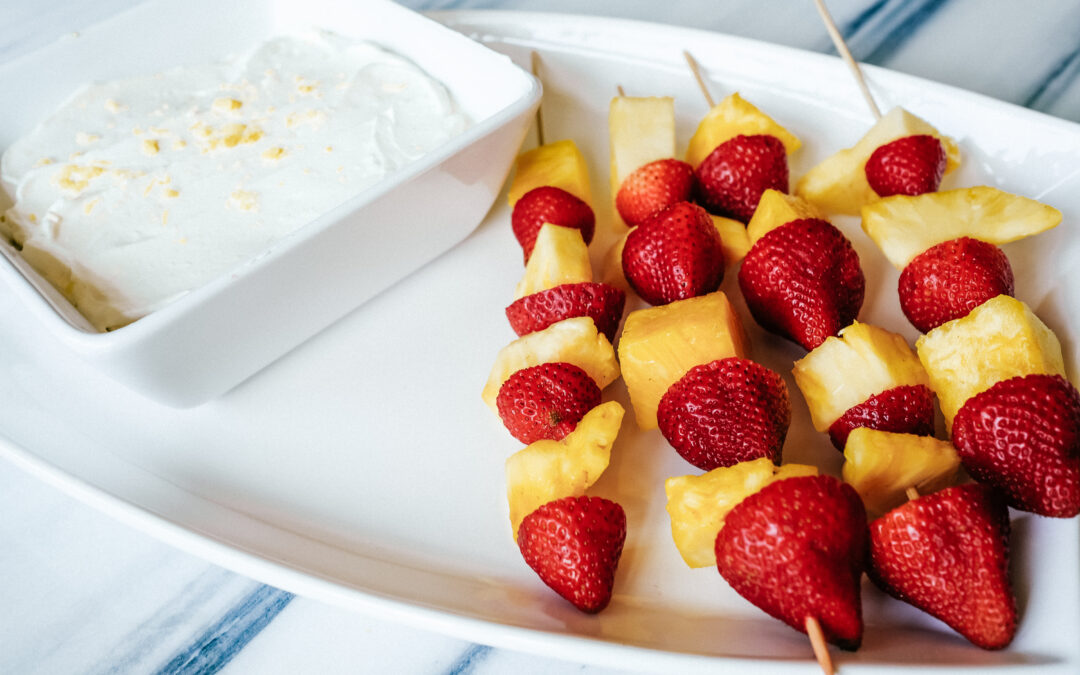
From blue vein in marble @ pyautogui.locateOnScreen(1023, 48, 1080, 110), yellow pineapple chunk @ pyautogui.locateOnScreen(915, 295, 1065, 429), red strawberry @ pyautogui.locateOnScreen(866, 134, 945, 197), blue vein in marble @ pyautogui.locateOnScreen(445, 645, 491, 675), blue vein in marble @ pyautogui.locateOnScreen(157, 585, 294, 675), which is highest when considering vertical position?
blue vein in marble @ pyautogui.locateOnScreen(157, 585, 294, 675)

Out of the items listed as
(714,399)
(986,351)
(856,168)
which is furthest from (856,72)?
(714,399)

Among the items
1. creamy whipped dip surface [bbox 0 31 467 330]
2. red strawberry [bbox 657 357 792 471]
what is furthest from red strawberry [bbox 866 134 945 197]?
creamy whipped dip surface [bbox 0 31 467 330]

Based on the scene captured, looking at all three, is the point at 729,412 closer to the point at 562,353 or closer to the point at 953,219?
the point at 562,353

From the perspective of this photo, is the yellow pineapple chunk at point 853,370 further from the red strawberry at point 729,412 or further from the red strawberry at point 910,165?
the red strawberry at point 910,165

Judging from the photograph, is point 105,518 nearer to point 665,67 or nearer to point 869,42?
point 665,67

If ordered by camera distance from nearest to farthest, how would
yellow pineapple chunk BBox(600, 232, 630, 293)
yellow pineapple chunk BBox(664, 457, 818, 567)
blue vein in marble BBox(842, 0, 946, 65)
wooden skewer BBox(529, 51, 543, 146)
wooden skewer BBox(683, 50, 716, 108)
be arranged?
yellow pineapple chunk BBox(664, 457, 818, 567), yellow pineapple chunk BBox(600, 232, 630, 293), wooden skewer BBox(683, 50, 716, 108), wooden skewer BBox(529, 51, 543, 146), blue vein in marble BBox(842, 0, 946, 65)

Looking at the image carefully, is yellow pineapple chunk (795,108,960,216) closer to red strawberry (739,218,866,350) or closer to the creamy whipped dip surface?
red strawberry (739,218,866,350)
